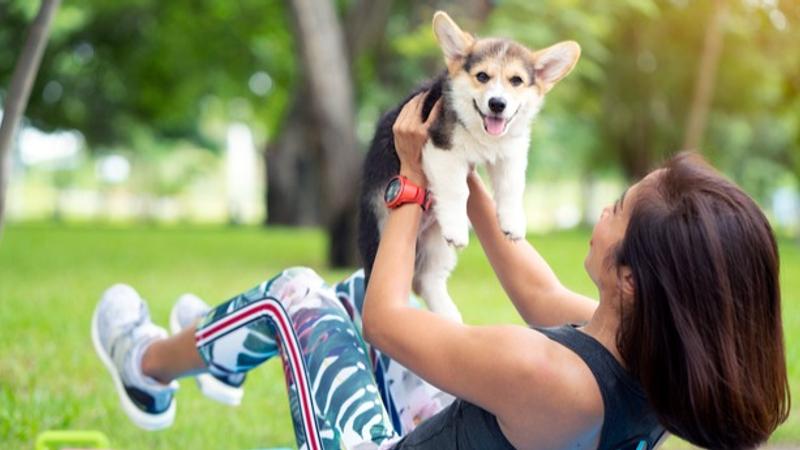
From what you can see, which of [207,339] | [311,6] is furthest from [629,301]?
[311,6]

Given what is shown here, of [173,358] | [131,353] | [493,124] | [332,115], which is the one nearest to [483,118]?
[493,124]

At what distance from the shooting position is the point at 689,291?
190cm

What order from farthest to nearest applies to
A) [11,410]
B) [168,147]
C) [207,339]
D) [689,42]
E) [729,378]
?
[168,147] → [689,42] → [11,410] → [207,339] → [729,378]

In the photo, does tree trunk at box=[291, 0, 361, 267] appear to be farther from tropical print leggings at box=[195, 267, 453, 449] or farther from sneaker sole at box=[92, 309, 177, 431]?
tropical print leggings at box=[195, 267, 453, 449]

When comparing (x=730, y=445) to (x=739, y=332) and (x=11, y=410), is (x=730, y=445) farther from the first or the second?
(x=11, y=410)

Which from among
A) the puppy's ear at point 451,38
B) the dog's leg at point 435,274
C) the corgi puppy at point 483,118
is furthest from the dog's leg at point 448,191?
the dog's leg at point 435,274

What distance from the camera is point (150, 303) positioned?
7438 mm

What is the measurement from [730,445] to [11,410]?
9.60 feet

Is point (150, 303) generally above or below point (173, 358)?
below

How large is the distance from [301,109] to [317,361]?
1506 cm

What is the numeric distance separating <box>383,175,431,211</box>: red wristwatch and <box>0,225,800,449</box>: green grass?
177cm

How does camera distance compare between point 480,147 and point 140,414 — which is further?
point 140,414

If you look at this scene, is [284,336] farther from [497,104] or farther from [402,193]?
[497,104]

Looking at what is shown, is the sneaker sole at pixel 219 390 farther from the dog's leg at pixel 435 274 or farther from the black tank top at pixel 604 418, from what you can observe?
the black tank top at pixel 604 418
